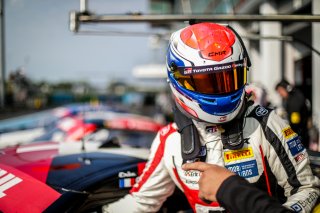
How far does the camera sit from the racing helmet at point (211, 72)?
4.98 feet

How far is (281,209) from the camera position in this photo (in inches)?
41.6

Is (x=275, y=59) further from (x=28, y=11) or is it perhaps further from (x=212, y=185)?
(x=212, y=185)

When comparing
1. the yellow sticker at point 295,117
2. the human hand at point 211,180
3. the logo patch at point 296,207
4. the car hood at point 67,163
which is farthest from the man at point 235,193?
the yellow sticker at point 295,117

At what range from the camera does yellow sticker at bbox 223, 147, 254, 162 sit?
1.52 meters

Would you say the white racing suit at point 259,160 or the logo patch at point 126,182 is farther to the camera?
the logo patch at point 126,182

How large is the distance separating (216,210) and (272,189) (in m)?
0.28

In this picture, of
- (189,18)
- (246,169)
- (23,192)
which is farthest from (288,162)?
(23,192)

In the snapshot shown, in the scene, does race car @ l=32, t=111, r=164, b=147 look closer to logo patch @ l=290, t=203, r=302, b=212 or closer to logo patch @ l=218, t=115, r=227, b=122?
logo patch @ l=218, t=115, r=227, b=122

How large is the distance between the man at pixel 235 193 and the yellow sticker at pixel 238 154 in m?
0.38

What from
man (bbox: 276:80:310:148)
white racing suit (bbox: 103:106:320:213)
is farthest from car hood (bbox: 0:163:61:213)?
man (bbox: 276:80:310:148)

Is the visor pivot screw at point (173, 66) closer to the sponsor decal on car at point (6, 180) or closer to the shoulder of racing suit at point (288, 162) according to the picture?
the shoulder of racing suit at point (288, 162)

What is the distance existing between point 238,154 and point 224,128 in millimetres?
147

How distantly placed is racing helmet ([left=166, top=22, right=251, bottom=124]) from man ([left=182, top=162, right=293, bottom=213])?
44cm

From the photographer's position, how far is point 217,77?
4.97 ft
